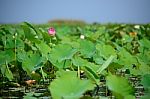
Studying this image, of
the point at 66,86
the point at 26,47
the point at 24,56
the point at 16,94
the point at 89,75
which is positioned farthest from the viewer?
the point at 26,47

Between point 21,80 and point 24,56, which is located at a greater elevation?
point 24,56

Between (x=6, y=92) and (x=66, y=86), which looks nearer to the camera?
(x=66, y=86)

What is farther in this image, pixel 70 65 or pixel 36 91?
pixel 70 65

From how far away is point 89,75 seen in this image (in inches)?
47.0

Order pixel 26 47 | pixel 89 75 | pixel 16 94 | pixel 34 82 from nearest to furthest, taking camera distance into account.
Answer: pixel 89 75 < pixel 16 94 < pixel 34 82 < pixel 26 47

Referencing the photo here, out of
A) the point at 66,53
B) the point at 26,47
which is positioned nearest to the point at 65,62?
the point at 66,53

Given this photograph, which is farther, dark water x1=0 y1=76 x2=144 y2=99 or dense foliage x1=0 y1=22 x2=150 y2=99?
dark water x1=0 y1=76 x2=144 y2=99

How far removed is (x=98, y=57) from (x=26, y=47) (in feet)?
2.11

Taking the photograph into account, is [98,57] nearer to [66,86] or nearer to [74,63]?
[74,63]

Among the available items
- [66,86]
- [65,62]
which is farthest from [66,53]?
[66,86]

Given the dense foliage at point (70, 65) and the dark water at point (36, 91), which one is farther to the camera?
the dark water at point (36, 91)

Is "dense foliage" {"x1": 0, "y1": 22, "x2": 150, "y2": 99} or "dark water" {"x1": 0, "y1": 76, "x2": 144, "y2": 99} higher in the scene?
"dense foliage" {"x1": 0, "y1": 22, "x2": 150, "y2": 99}

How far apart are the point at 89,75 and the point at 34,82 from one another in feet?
1.25

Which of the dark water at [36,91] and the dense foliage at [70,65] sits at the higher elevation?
the dense foliage at [70,65]
